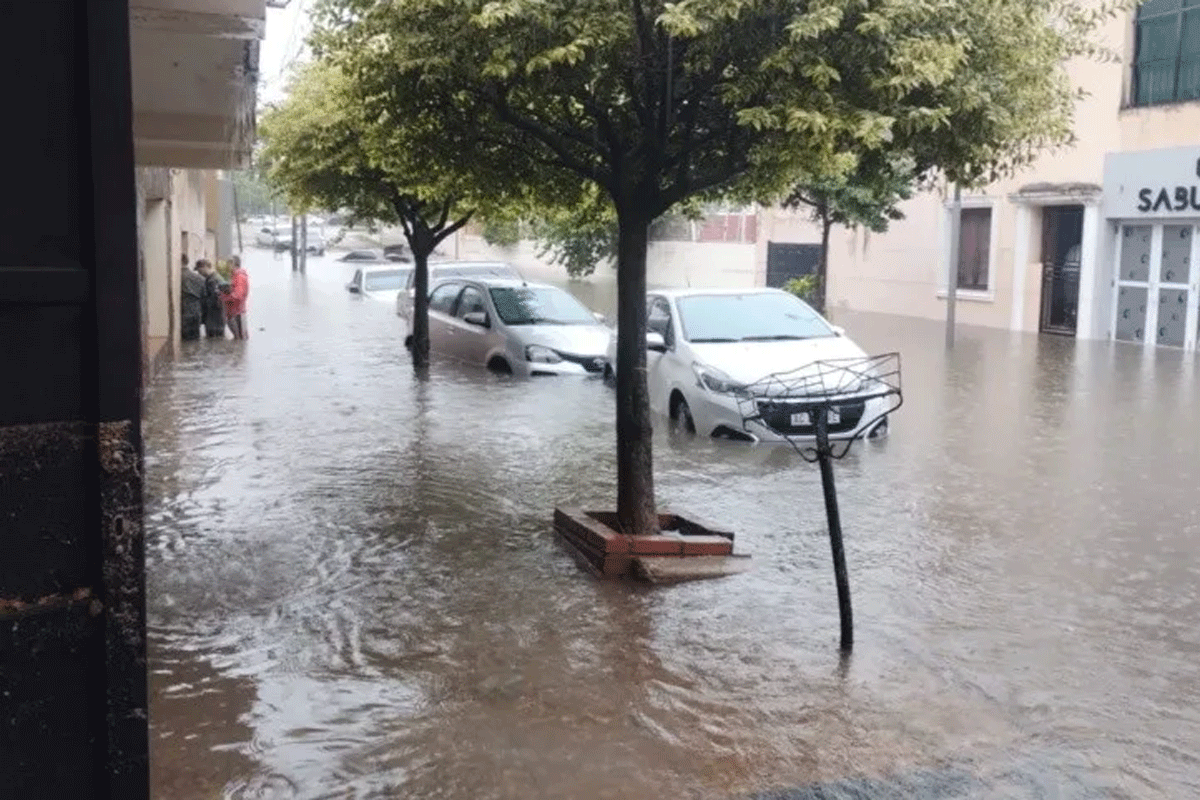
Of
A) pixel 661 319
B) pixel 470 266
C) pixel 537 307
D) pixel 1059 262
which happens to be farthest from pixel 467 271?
pixel 661 319

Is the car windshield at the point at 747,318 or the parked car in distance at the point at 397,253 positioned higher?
the parked car in distance at the point at 397,253

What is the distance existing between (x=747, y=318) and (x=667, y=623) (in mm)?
7131

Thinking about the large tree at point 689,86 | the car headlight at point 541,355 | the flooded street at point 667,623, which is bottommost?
the flooded street at point 667,623

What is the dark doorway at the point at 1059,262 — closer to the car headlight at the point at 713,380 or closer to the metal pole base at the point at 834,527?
the car headlight at the point at 713,380

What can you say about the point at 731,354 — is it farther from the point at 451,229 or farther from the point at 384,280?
the point at 384,280

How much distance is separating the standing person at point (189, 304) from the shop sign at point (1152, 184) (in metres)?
16.1

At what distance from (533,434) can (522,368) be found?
14.2ft

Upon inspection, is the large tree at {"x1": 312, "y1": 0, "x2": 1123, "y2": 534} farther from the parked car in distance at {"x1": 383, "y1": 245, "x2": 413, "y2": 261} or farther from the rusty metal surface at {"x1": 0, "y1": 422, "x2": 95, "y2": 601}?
the parked car in distance at {"x1": 383, "y1": 245, "x2": 413, "y2": 261}

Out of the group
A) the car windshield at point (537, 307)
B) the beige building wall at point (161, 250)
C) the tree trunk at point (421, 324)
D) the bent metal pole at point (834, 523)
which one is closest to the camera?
the bent metal pole at point (834, 523)

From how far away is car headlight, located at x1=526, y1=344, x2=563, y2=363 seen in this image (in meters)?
17.0

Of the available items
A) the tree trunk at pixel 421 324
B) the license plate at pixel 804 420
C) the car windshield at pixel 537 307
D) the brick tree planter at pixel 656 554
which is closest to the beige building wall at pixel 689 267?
the tree trunk at pixel 421 324

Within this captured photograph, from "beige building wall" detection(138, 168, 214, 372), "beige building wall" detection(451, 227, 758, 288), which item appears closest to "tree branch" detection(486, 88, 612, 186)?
"beige building wall" detection(138, 168, 214, 372)

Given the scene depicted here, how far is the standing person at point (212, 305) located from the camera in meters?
24.0

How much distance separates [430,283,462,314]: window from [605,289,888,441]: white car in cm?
610
